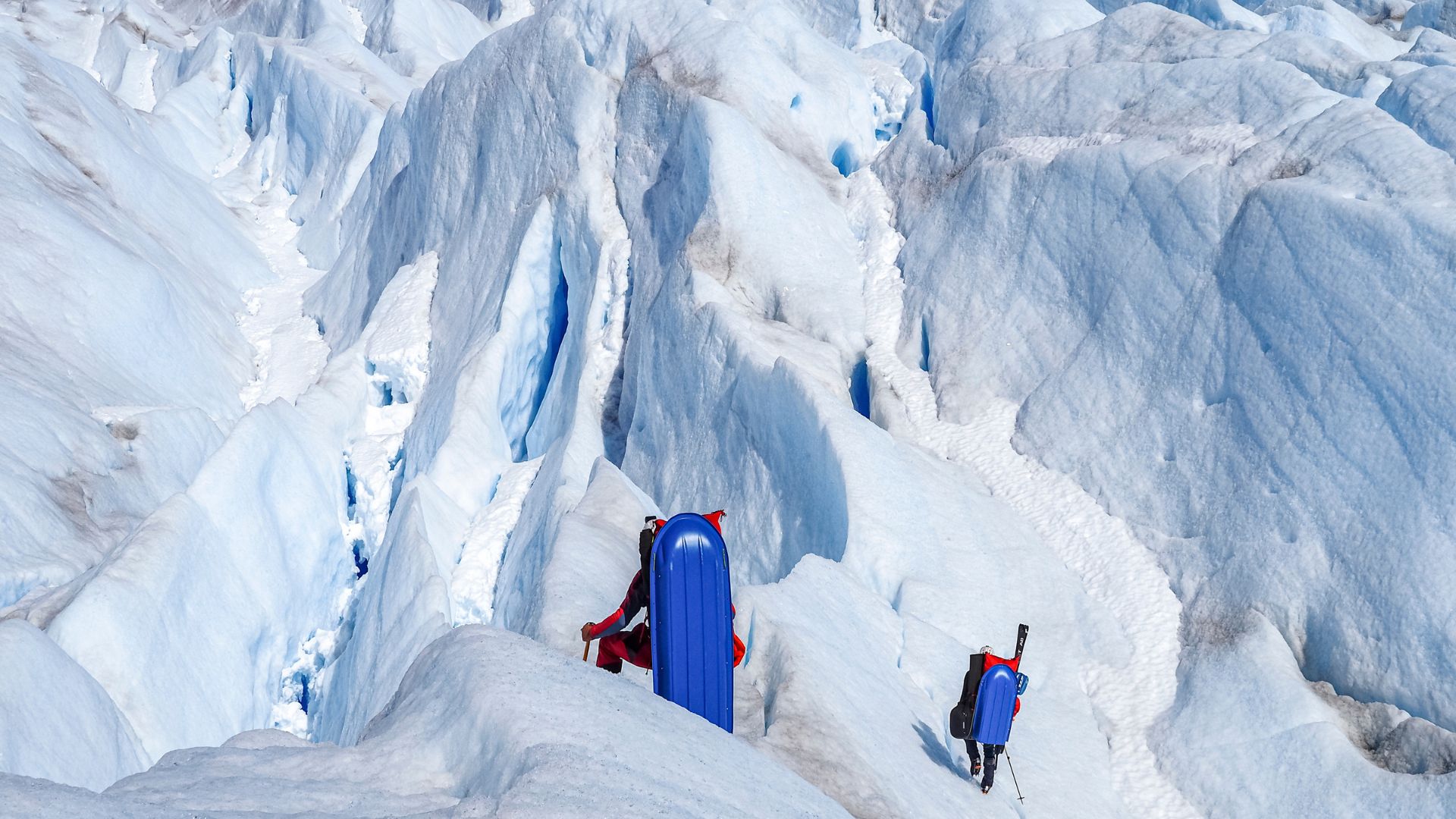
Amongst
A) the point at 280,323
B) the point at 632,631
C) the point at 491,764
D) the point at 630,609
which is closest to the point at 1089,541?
the point at 632,631

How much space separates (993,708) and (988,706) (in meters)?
0.05

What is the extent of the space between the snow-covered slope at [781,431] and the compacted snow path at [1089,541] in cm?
5

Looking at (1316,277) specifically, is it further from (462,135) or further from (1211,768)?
(462,135)

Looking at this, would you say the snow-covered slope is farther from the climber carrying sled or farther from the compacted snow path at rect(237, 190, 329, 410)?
the climber carrying sled

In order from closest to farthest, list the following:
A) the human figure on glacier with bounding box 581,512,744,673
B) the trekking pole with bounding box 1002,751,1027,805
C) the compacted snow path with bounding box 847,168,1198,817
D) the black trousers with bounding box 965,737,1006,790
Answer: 1. the human figure on glacier with bounding box 581,512,744,673
2. the black trousers with bounding box 965,737,1006,790
3. the trekking pole with bounding box 1002,751,1027,805
4. the compacted snow path with bounding box 847,168,1198,817

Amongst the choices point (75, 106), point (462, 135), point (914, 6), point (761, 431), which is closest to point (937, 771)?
point (761, 431)

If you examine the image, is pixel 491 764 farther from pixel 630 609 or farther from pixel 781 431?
pixel 781 431

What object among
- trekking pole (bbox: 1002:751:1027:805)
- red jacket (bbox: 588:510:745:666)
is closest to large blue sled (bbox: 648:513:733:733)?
red jacket (bbox: 588:510:745:666)

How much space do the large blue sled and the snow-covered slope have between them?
548 mm

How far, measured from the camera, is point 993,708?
294 inches

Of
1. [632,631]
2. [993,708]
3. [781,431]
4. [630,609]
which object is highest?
[630,609]

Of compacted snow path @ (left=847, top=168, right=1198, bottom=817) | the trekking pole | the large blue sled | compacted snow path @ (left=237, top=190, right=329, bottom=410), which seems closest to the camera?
the large blue sled

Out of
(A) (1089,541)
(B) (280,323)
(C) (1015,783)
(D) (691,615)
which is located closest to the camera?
(D) (691,615)

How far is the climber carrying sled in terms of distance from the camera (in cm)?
745
